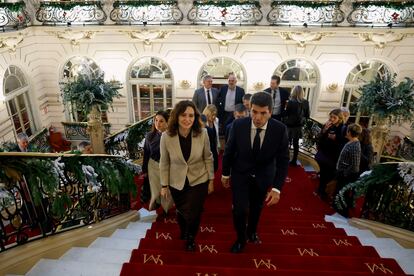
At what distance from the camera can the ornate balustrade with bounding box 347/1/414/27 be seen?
10.0 m

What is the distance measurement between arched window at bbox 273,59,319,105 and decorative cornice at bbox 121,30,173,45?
4227mm

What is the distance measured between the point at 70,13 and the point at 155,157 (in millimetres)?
8264

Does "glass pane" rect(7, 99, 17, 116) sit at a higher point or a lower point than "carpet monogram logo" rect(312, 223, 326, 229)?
higher

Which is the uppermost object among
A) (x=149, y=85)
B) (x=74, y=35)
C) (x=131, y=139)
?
(x=74, y=35)

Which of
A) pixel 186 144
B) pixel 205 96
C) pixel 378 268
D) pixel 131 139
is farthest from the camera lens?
pixel 131 139

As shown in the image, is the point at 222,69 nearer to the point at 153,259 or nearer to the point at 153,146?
the point at 153,146

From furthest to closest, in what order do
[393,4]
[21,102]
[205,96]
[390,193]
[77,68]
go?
[77,68] < [21,102] < [393,4] < [205,96] < [390,193]

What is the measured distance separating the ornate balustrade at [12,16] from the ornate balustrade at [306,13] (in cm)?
770

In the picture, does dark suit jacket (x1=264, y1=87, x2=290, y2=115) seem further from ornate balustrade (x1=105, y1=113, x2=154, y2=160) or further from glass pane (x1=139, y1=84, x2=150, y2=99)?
glass pane (x1=139, y1=84, x2=150, y2=99)

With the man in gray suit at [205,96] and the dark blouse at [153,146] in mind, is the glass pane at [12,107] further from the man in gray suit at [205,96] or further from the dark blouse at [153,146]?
the dark blouse at [153,146]

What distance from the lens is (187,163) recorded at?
3576 millimetres

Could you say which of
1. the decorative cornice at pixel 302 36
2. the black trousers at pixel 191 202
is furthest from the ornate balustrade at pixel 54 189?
the decorative cornice at pixel 302 36

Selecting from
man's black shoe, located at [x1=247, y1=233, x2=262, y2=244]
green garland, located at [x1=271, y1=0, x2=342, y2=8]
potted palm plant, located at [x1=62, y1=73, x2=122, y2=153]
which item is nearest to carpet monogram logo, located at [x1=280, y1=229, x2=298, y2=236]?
man's black shoe, located at [x1=247, y1=233, x2=262, y2=244]

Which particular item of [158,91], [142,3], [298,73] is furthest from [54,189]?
[298,73]
